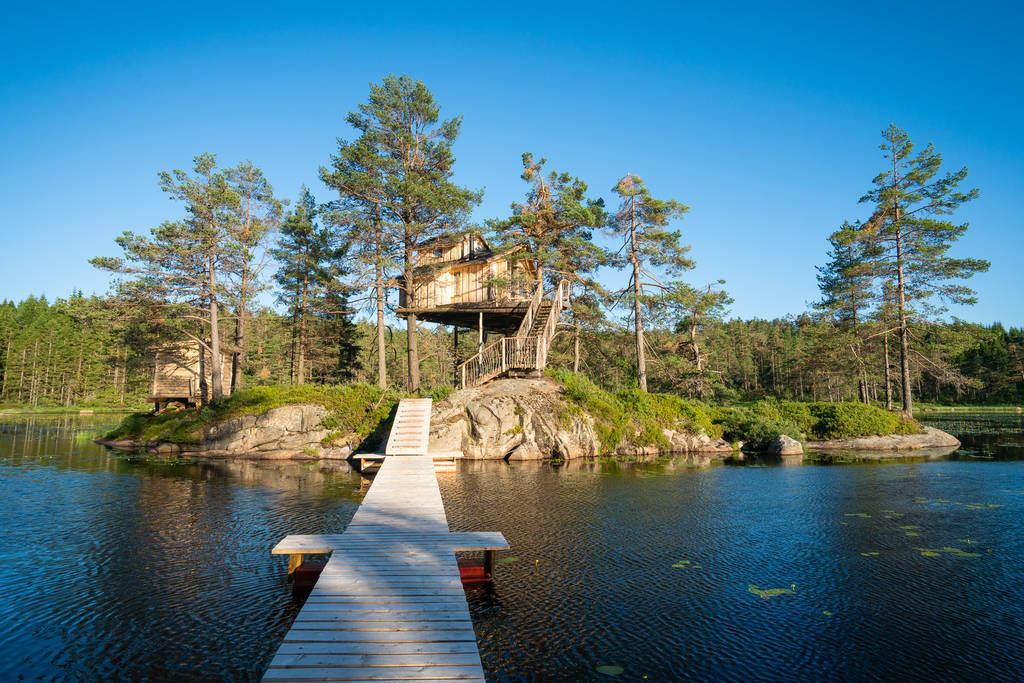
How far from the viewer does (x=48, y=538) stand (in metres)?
9.67

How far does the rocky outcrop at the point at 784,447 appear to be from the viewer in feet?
75.7

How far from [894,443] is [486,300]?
21.6m

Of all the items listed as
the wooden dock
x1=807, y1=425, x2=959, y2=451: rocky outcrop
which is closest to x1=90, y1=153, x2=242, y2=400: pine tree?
the wooden dock

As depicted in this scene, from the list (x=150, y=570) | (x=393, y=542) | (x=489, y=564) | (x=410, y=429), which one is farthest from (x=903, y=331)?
(x=150, y=570)

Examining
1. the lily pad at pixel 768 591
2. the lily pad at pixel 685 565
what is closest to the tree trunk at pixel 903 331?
the lily pad at pixel 685 565

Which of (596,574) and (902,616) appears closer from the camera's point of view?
(902,616)

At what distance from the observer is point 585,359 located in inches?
1430

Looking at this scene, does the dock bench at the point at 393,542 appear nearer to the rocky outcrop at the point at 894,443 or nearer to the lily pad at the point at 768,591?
the lily pad at the point at 768,591

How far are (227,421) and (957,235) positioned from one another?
38.4 metres

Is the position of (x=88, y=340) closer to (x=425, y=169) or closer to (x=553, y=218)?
(x=425, y=169)

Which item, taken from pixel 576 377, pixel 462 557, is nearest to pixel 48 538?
pixel 462 557

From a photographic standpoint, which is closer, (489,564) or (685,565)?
(489,564)

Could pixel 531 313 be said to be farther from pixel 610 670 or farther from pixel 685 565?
pixel 610 670

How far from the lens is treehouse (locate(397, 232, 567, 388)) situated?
2325 centimetres
